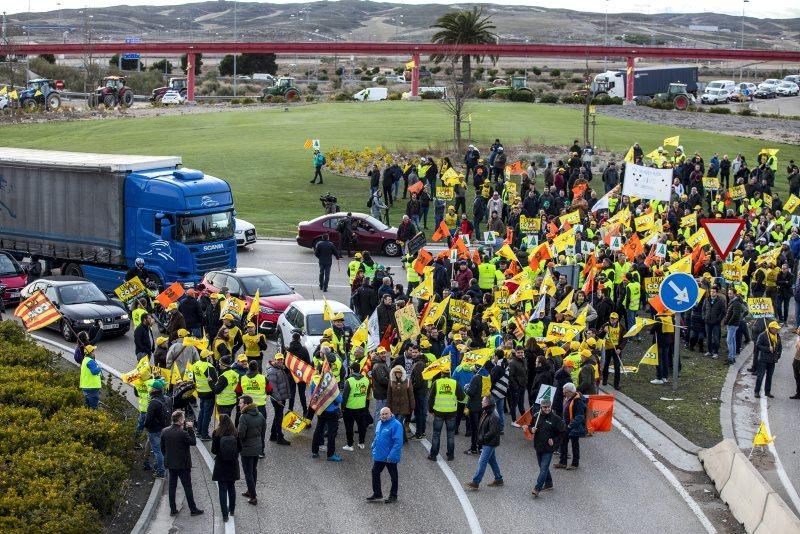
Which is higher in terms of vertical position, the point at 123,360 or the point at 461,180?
the point at 461,180

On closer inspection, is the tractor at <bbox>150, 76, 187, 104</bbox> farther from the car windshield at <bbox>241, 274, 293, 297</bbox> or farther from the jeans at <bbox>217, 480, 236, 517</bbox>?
the jeans at <bbox>217, 480, 236, 517</bbox>

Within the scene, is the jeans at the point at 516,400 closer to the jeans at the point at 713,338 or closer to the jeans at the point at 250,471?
the jeans at the point at 250,471

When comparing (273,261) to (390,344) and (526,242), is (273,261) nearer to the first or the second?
(526,242)

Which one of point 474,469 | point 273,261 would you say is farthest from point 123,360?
point 273,261

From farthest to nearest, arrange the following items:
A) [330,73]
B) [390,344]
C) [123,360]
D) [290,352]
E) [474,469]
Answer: [330,73] → [123,360] → [390,344] → [290,352] → [474,469]

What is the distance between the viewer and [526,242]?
32188 mm

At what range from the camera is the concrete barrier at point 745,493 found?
15609mm

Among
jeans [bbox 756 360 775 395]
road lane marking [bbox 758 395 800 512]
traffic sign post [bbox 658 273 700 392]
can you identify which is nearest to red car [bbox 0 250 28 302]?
traffic sign post [bbox 658 273 700 392]

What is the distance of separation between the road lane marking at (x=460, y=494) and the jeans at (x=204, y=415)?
3.45 meters

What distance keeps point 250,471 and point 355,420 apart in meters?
2.77

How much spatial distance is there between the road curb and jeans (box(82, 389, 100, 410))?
29.4 ft

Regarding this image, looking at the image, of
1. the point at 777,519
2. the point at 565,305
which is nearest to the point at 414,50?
the point at 565,305

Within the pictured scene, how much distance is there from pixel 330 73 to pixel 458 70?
90.6 ft

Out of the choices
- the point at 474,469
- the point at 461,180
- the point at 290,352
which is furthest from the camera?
the point at 461,180
